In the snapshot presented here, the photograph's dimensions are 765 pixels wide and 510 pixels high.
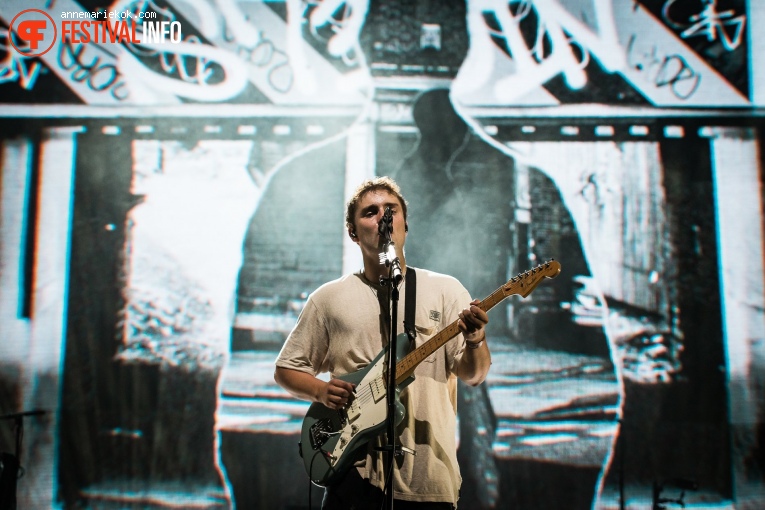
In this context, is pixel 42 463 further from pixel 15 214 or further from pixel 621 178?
pixel 621 178

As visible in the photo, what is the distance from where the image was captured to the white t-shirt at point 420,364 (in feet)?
7.53

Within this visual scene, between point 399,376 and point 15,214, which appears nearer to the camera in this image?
point 399,376

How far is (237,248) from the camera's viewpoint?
451 centimetres

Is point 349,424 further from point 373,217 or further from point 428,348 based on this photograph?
point 373,217

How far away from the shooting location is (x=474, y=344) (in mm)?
2291

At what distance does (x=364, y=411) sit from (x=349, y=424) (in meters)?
0.10

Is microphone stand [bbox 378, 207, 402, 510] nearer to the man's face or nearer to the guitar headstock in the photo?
the man's face

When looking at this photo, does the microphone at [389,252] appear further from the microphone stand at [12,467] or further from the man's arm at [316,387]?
the microphone stand at [12,467]

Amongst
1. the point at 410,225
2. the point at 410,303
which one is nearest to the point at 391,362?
the point at 410,303

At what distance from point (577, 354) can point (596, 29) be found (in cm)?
235

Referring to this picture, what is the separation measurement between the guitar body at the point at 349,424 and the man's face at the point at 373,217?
0.44 meters

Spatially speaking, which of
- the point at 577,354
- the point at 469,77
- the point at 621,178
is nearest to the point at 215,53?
the point at 469,77

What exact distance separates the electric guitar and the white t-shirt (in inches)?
2.9

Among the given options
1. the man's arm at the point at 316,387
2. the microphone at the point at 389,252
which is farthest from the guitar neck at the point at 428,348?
the microphone at the point at 389,252
